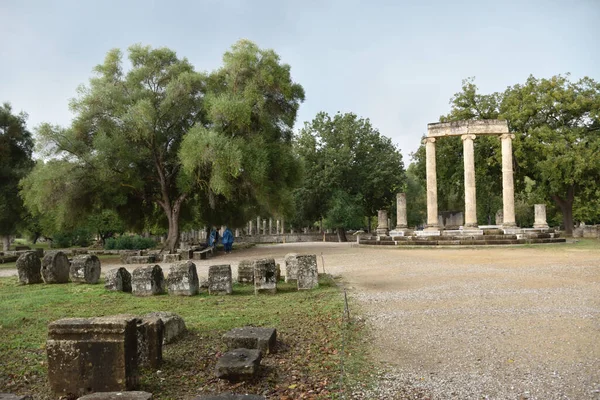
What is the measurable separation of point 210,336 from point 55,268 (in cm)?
879

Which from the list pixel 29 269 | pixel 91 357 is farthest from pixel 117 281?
pixel 91 357

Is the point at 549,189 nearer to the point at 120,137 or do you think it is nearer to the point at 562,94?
the point at 562,94

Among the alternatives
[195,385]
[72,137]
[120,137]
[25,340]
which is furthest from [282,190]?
[195,385]

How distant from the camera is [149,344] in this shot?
5145 millimetres

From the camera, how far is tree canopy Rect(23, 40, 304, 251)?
2095 centimetres

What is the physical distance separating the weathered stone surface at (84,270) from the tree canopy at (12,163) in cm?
1669

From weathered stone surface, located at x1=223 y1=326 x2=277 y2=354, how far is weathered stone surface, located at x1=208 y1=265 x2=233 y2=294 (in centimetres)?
451

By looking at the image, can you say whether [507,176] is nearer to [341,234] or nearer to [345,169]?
[345,169]

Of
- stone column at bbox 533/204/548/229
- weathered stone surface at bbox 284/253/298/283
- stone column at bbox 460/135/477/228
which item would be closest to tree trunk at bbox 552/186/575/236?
stone column at bbox 533/204/548/229

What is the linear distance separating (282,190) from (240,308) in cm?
1538

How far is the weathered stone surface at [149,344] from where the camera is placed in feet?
16.7

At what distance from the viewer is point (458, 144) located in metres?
33.2

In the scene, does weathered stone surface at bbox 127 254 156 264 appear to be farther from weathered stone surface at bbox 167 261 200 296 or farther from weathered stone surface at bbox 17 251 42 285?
weathered stone surface at bbox 167 261 200 296

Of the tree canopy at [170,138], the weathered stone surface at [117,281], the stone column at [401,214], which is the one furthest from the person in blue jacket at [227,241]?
the weathered stone surface at [117,281]
